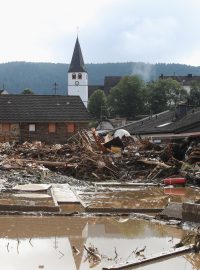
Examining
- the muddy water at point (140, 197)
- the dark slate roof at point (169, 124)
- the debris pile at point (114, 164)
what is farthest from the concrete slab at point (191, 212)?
the dark slate roof at point (169, 124)

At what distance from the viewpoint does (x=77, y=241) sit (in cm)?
999

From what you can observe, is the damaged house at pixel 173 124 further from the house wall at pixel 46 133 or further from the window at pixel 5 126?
the window at pixel 5 126

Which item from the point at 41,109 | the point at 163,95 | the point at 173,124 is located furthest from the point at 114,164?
the point at 163,95

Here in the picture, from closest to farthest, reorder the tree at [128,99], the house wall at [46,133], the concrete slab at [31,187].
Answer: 1. the concrete slab at [31,187]
2. the house wall at [46,133]
3. the tree at [128,99]

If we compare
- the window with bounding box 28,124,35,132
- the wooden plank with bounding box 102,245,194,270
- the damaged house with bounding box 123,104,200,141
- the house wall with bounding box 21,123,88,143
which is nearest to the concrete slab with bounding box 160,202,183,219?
the wooden plank with bounding box 102,245,194,270

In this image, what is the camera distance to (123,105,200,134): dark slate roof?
45388mm

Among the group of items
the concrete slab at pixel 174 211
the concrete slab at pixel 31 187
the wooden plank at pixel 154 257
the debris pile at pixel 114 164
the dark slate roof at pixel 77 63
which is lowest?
Answer: the debris pile at pixel 114 164

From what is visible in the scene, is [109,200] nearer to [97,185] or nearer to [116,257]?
[97,185]

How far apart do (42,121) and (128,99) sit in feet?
169

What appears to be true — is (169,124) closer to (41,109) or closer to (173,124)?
(173,124)

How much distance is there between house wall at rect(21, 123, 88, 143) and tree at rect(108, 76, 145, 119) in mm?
49393

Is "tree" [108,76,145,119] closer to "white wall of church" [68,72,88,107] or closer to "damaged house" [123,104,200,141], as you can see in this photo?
"white wall of church" [68,72,88,107]

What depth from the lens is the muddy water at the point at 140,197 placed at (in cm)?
1586

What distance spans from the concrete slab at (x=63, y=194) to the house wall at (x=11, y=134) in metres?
33.8
